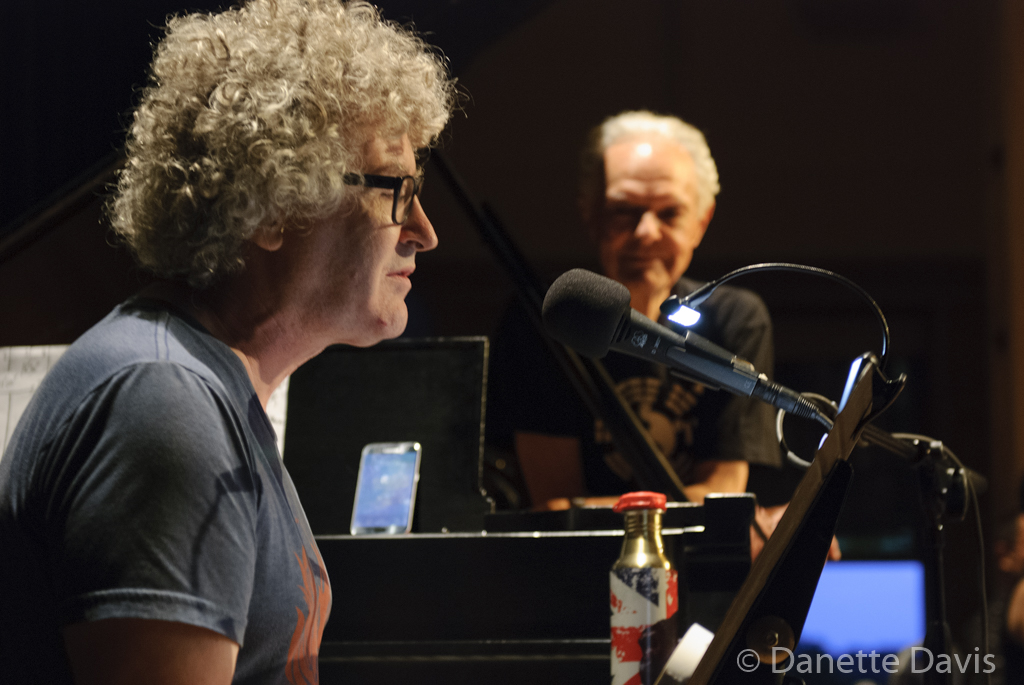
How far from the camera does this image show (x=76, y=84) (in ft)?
7.06

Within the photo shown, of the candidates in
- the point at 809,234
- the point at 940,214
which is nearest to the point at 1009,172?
the point at 940,214

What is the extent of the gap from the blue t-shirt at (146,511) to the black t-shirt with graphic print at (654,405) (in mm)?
1341

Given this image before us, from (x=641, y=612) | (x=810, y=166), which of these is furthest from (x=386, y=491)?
(x=810, y=166)

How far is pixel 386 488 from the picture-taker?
1467 millimetres

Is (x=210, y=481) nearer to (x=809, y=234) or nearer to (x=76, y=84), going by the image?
(x=76, y=84)

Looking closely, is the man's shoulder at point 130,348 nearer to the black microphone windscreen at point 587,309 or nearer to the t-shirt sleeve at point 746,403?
the black microphone windscreen at point 587,309

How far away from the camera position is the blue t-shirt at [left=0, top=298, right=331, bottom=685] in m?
0.73

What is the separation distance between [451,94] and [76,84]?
122cm

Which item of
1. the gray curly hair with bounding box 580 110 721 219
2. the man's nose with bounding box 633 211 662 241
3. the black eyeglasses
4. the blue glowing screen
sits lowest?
the blue glowing screen

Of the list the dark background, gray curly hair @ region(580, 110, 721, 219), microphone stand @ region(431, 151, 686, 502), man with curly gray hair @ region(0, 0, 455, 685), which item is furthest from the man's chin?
the dark background

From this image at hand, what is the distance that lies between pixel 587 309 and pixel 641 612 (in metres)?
0.38

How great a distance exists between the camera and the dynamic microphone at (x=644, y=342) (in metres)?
0.94

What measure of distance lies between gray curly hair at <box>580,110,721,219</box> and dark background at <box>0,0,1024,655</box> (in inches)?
96.2

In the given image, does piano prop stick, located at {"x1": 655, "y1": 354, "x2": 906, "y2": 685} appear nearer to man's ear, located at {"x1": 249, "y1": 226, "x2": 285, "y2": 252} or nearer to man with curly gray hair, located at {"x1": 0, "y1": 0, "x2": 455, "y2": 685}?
man with curly gray hair, located at {"x1": 0, "y1": 0, "x2": 455, "y2": 685}
